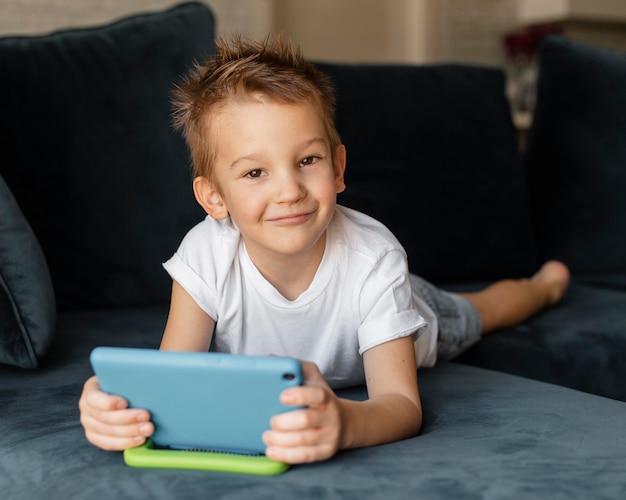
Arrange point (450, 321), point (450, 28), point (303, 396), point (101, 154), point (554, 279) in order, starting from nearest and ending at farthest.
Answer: point (303, 396)
point (450, 321)
point (101, 154)
point (554, 279)
point (450, 28)

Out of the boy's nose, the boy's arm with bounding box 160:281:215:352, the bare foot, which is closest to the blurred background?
the bare foot

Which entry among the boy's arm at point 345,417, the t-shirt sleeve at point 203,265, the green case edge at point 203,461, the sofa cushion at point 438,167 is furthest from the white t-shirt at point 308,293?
the sofa cushion at point 438,167

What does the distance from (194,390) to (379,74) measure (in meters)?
1.30

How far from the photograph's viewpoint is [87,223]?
1.69 meters

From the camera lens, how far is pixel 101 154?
1.70 metres

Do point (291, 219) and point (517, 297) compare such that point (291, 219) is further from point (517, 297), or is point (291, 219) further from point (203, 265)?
point (517, 297)

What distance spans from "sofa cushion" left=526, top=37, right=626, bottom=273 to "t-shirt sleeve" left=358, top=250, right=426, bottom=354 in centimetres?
111

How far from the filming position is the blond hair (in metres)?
1.08

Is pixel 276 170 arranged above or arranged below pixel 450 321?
above

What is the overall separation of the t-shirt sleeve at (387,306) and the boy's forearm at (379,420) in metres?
0.12

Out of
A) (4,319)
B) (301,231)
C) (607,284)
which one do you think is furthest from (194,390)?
(607,284)

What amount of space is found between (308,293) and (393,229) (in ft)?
2.44

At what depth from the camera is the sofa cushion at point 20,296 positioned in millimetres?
1247

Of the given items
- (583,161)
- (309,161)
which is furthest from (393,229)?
(309,161)
